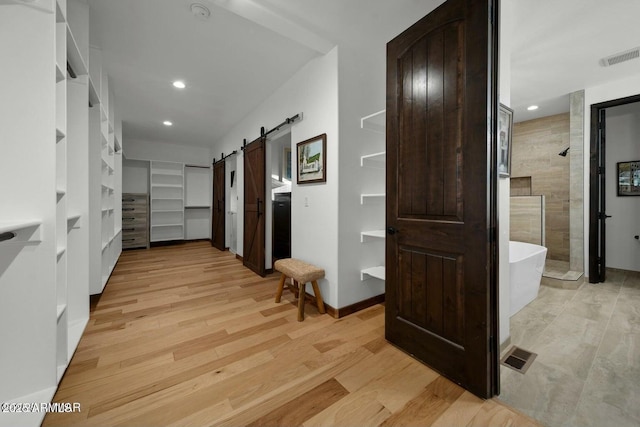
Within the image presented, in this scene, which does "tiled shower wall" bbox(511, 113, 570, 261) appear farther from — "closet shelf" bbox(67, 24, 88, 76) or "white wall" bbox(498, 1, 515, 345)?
"closet shelf" bbox(67, 24, 88, 76)

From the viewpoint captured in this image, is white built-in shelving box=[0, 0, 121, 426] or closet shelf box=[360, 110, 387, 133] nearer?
white built-in shelving box=[0, 0, 121, 426]

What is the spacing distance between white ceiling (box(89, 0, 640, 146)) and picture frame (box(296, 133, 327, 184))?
2.93 ft

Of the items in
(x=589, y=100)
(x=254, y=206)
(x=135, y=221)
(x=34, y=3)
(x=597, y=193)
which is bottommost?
(x=135, y=221)

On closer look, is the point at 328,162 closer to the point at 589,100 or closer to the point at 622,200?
the point at 589,100

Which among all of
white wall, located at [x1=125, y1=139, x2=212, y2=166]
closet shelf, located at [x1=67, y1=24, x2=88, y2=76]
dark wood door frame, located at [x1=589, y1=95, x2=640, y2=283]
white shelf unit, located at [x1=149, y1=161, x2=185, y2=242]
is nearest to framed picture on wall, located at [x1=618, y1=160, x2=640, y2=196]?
dark wood door frame, located at [x1=589, y1=95, x2=640, y2=283]

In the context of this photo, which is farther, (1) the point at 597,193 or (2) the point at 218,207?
(2) the point at 218,207

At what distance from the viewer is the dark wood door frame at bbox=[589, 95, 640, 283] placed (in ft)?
10.9

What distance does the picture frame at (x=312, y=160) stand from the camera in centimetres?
255

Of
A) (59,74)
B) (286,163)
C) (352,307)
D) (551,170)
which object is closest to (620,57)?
(551,170)

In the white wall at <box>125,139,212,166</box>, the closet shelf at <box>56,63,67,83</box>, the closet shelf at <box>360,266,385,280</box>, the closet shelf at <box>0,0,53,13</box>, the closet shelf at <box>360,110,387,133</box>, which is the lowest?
the closet shelf at <box>360,266,385,280</box>

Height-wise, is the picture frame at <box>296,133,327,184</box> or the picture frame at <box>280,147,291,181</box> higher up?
the picture frame at <box>280,147,291,181</box>

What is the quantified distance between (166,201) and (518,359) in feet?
24.2

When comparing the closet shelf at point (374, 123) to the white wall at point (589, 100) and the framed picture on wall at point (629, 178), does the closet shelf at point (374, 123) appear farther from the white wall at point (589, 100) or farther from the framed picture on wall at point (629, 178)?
the framed picture on wall at point (629, 178)

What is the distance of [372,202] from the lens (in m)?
2.73
